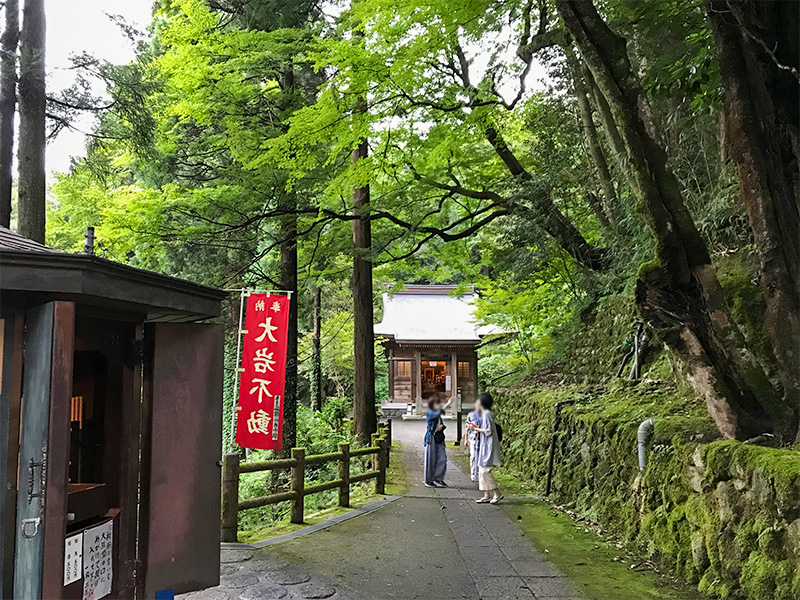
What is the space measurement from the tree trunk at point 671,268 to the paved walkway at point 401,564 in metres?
2.22

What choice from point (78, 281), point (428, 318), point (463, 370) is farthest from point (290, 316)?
point (428, 318)

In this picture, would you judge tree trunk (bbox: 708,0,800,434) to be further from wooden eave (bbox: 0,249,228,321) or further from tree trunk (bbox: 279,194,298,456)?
tree trunk (bbox: 279,194,298,456)

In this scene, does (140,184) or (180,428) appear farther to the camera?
(140,184)

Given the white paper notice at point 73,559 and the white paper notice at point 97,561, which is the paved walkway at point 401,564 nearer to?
the white paper notice at point 97,561

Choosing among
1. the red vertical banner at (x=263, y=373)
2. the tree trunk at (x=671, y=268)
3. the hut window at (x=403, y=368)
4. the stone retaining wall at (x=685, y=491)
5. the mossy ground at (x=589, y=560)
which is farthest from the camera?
the hut window at (x=403, y=368)

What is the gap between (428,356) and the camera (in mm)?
Result: 28828

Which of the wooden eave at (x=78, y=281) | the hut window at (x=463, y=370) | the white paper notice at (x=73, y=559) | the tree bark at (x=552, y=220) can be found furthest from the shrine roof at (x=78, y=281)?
the hut window at (x=463, y=370)

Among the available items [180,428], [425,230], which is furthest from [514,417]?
[180,428]

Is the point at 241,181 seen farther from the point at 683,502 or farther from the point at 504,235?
the point at 683,502

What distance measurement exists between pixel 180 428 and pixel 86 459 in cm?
79

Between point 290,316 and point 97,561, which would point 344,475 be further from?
point 290,316

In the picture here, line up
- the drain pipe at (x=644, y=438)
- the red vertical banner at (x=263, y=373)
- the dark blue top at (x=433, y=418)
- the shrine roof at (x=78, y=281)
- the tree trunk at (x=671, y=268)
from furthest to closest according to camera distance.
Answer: the dark blue top at (x=433, y=418)
the red vertical banner at (x=263, y=373)
the drain pipe at (x=644, y=438)
the tree trunk at (x=671, y=268)
the shrine roof at (x=78, y=281)

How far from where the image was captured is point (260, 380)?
8531 millimetres

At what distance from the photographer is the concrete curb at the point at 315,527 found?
603 centimetres
